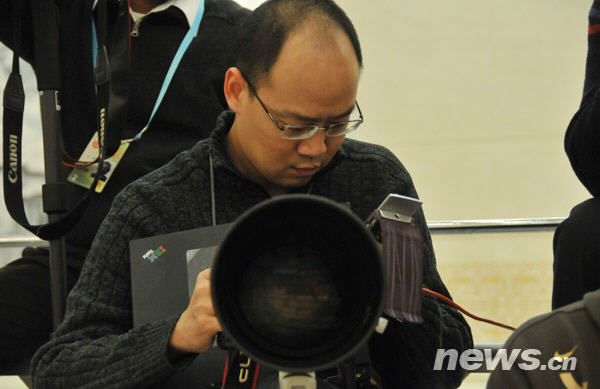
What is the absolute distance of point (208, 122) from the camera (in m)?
1.41

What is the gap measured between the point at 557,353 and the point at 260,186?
0.60 metres

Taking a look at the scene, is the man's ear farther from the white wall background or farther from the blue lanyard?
the white wall background

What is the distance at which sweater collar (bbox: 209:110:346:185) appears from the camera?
104 cm

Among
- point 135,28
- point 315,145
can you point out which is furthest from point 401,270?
point 135,28

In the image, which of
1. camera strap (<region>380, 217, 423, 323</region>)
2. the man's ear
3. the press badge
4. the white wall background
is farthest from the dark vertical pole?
the white wall background

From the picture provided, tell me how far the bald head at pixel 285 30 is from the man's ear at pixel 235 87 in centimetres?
1

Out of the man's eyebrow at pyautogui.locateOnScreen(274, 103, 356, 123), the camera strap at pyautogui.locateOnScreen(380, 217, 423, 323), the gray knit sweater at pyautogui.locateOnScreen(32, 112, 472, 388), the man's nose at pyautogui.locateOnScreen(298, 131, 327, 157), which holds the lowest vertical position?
the gray knit sweater at pyautogui.locateOnScreen(32, 112, 472, 388)

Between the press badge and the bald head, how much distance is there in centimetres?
43

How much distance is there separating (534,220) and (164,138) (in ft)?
4.41

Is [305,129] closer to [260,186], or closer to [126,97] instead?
[260,186]

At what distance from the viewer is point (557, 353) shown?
60 cm

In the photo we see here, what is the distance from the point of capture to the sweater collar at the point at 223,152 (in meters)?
1.04

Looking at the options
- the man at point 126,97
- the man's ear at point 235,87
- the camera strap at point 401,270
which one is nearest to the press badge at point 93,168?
the man at point 126,97

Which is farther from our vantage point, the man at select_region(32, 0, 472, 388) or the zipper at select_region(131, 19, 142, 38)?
the zipper at select_region(131, 19, 142, 38)
